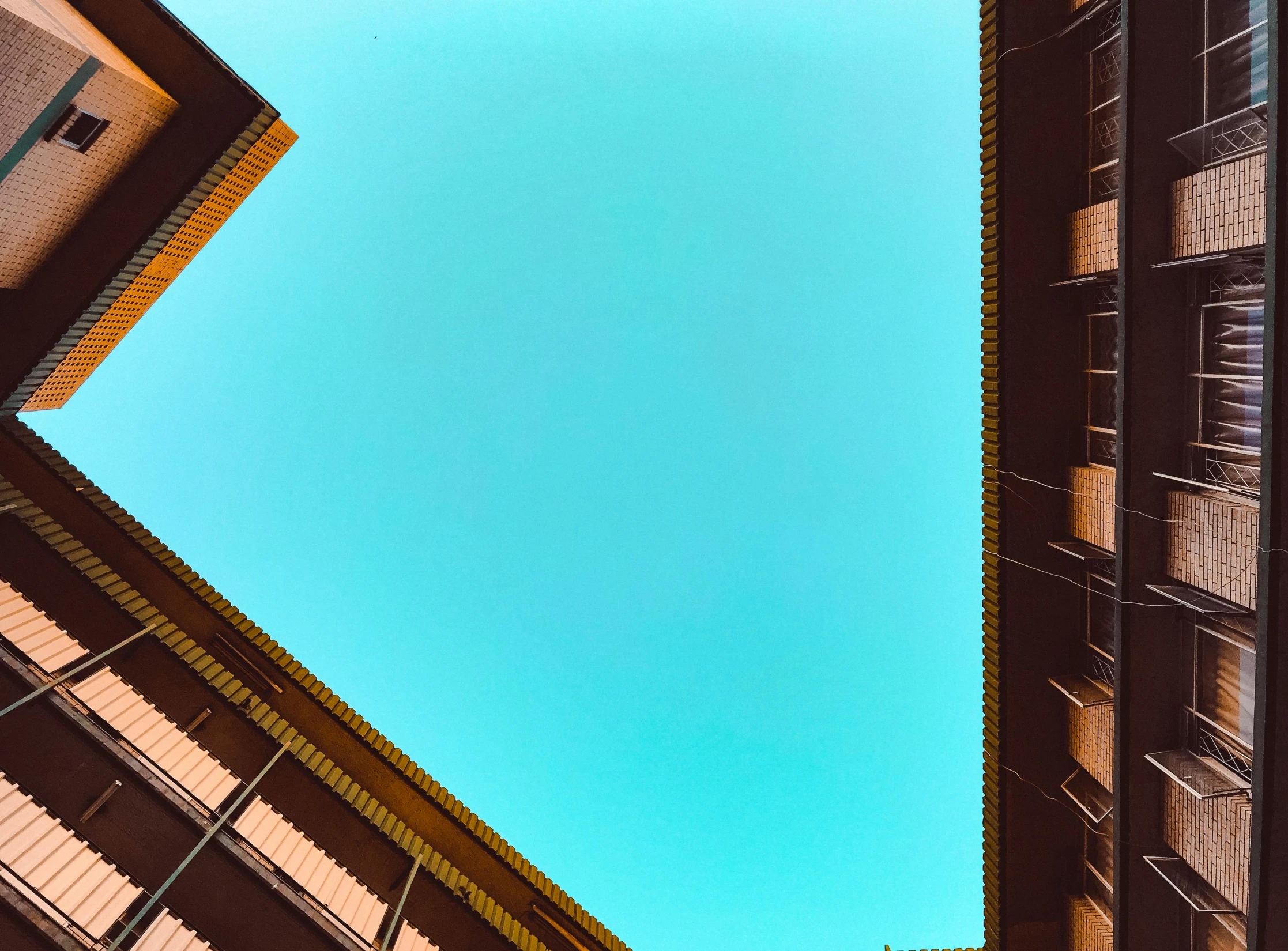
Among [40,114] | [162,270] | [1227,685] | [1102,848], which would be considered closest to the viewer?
[1227,685]

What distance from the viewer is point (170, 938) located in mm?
12711

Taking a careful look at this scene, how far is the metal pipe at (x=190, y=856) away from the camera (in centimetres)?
1184

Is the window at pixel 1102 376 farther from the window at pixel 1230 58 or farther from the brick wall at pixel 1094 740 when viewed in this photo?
the brick wall at pixel 1094 740

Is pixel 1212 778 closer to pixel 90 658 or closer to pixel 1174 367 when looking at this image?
pixel 1174 367

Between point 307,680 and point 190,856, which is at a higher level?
point 307,680

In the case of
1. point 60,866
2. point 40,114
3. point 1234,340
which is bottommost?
point 60,866

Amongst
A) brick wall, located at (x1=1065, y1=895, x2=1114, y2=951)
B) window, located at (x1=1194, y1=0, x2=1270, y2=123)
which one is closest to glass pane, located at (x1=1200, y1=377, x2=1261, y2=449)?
window, located at (x1=1194, y1=0, x2=1270, y2=123)

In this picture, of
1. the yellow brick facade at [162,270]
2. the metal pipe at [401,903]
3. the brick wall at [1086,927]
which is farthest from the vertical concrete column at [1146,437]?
the yellow brick facade at [162,270]

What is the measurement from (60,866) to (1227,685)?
23709 millimetres

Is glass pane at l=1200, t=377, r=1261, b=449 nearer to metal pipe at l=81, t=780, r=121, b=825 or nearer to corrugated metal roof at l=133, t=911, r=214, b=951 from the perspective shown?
corrugated metal roof at l=133, t=911, r=214, b=951

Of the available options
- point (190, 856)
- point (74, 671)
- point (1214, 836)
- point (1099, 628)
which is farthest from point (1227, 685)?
point (74, 671)

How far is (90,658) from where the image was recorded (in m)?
14.6

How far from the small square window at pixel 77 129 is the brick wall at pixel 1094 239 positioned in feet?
83.0

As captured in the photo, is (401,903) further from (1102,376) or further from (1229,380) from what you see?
(1229,380)
